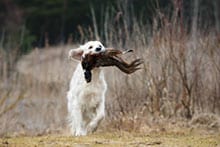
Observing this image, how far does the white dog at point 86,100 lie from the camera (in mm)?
9250

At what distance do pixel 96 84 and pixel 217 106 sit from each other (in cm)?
261

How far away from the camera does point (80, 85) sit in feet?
30.9

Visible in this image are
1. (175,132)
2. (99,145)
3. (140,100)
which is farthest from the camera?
(140,100)

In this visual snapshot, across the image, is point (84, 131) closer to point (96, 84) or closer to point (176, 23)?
point (96, 84)

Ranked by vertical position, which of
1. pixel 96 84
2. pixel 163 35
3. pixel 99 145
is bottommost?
pixel 99 145

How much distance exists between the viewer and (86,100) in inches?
368

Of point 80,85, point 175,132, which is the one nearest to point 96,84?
point 80,85

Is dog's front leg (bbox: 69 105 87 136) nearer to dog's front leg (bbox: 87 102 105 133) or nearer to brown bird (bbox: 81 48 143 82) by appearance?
dog's front leg (bbox: 87 102 105 133)

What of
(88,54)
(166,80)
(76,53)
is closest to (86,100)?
(76,53)

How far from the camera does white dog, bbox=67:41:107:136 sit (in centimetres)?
925

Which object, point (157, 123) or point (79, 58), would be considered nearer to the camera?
point (79, 58)

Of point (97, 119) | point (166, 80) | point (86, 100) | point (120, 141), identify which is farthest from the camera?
point (166, 80)

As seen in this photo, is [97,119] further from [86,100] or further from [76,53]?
[76,53]

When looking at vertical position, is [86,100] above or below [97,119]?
above
